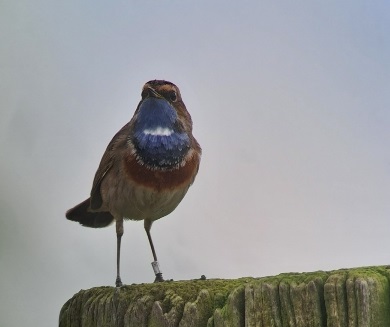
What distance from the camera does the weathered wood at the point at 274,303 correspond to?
3023mm

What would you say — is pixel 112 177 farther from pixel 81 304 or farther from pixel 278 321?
pixel 278 321

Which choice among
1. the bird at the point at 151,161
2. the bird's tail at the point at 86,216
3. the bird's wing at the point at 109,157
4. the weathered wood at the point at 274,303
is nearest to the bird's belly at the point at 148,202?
the bird at the point at 151,161

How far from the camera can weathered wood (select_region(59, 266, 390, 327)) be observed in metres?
3.02

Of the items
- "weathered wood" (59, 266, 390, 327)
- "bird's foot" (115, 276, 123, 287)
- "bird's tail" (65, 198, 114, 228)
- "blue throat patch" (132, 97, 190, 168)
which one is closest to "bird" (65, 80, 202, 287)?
"blue throat patch" (132, 97, 190, 168)

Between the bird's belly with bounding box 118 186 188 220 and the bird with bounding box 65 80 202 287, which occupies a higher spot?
the bird with bounding box 65 80 202 287

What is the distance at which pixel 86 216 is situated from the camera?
24.0 ft

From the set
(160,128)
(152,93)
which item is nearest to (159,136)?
(160,128)

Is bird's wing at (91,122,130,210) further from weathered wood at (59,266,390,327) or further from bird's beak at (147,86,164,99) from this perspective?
weathered wood at (59,266,390,327)

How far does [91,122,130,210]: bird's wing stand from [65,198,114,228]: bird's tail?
21.4 inches

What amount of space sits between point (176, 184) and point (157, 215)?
1.81ft

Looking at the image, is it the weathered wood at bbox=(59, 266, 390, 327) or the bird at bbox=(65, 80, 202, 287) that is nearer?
the weathered wood at bbox=(59, 266, 390, 327)

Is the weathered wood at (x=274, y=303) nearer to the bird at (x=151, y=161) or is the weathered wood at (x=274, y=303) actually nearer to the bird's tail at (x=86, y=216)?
the bird at (x=151, y=161)

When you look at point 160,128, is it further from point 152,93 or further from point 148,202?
point 148,202

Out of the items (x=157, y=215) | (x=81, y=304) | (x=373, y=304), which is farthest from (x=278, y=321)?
(x=157, y=215)
